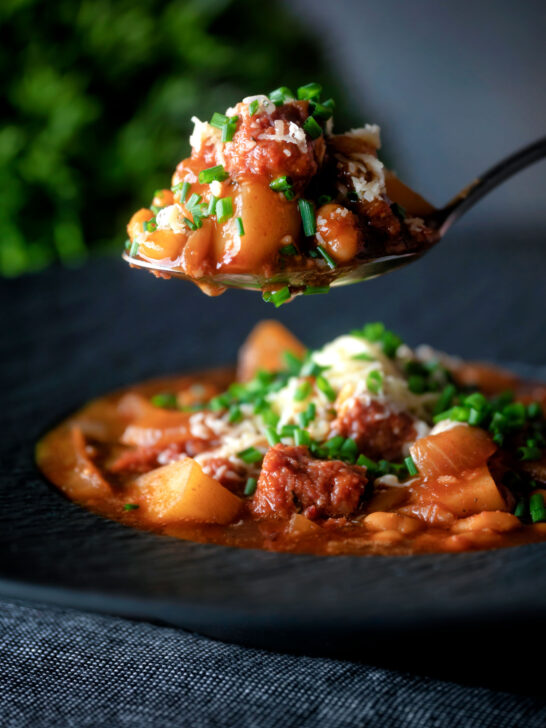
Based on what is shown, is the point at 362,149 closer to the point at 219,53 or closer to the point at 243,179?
the point at 243,179

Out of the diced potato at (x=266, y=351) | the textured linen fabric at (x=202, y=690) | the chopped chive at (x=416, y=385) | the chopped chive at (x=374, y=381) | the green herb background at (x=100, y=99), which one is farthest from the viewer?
the green herb background at (x=100, y=99)

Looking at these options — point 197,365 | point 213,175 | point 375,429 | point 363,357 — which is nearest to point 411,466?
point 375,429

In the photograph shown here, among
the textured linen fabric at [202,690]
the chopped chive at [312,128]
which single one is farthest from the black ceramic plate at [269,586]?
the chopped chive at [312,128]

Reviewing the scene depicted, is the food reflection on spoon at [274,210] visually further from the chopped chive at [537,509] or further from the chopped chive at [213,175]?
the chopped chive at [537,509]

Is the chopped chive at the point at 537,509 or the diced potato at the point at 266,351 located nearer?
the chopped chive at the point at 537,509

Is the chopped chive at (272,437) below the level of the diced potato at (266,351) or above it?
above

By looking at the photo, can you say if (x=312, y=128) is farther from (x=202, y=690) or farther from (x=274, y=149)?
(x=202, y=690)
